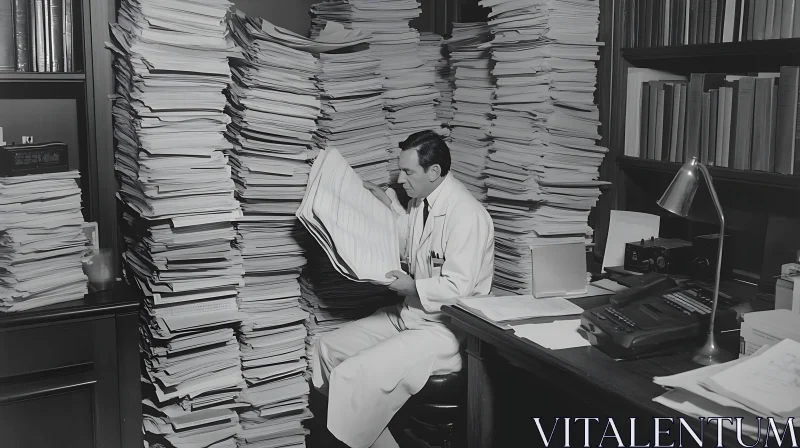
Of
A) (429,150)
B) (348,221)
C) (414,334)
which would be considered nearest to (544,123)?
(429,150)

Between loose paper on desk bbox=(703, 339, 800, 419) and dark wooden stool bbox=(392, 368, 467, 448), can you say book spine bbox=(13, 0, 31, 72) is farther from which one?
loose paper on desk bbox=(703, 339, 800, 419)

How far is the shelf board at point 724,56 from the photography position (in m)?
2.31

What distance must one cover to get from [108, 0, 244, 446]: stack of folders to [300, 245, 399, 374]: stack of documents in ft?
1.25

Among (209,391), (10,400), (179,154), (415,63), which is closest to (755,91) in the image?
(415,63)

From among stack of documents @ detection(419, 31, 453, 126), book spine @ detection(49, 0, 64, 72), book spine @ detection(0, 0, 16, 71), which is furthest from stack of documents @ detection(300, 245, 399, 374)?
book spine @ detection(0, 0, 16, 71)

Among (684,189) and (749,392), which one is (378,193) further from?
(749,392)

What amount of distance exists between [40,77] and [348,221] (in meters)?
1.21

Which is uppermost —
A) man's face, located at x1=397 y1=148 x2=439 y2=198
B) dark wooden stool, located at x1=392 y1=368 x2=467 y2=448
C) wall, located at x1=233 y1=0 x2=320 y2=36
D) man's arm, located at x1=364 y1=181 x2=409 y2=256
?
wall, located at x1=233 y1=0 x2=320 y2=36

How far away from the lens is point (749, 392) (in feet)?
4.75

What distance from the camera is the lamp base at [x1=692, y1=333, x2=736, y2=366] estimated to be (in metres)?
1.73

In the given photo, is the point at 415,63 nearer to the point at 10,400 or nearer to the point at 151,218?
the point at 151,218

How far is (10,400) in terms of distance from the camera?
7.61 ft

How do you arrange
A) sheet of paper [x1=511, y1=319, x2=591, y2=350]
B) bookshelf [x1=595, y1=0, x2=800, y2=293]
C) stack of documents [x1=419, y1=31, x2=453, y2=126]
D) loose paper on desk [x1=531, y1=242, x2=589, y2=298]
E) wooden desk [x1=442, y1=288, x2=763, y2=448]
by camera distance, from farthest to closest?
stack of documents [x1=419, y1=31, x2=453, y2=126] < bookshelf [x1=595, y1=0, x2=800, y2=293] < loose paper on desk [x1=531, y1=242, x2=589, y2=298] < sheet of paper [x1=511, y1=319, x2=591, y2=350] < wooden desk [x1=442, y1=288, x2=763, y2=448]

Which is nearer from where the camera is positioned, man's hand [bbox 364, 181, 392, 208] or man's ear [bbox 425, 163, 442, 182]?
man's ear [bbox 425, 163, 442, 182]
